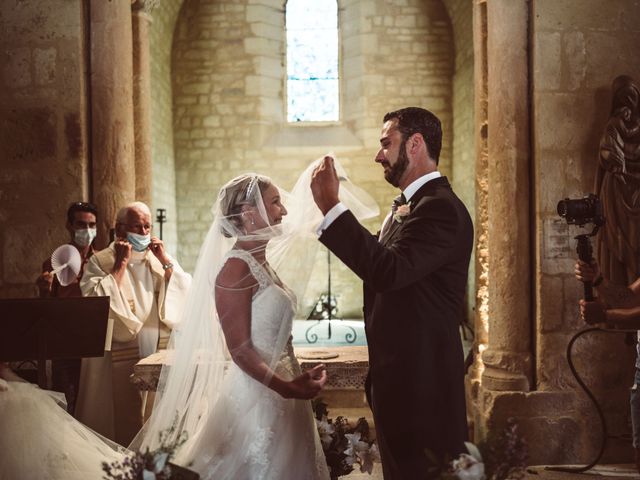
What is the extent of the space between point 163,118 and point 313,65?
282cm

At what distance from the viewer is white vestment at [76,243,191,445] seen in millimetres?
3574

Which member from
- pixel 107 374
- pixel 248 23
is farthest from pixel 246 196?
pixel 248 23

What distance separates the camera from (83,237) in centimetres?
389

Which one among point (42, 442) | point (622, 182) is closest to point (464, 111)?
point (622, 182)

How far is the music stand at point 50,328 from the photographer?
2678mm

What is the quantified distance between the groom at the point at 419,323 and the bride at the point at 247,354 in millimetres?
283

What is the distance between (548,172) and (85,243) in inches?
125

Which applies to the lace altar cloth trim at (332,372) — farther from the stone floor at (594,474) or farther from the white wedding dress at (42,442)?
the stone floor at (594,474)

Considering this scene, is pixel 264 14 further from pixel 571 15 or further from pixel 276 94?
pixel 571 15

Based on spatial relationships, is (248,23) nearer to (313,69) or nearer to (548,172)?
(313,69)

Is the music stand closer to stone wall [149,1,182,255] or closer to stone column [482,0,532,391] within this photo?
stone column [482,0,532,391]

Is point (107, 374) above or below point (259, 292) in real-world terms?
below

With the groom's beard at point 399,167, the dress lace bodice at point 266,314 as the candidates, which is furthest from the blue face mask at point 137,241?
the groom's beard at point 399,167

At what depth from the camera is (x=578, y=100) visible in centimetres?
418
